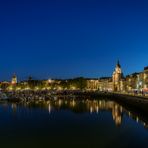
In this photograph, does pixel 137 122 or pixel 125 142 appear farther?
pixel 137 122

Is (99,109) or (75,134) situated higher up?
(99,109)

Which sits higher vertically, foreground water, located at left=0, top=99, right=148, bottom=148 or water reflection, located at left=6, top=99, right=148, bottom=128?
water reflection, located at left=6, top=99, right=148, bottom=128

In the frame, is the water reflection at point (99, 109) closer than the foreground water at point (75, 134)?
No

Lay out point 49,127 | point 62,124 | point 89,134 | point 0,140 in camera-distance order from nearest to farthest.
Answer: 1. point 0,140
2. point 89,134
3. point 49,127
4. point 62,124

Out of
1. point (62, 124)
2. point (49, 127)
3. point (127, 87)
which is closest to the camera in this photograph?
point (49, 127)

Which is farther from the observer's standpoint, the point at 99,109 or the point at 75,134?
the point at 99,109

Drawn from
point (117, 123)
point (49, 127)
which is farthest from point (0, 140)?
point (117, 123)

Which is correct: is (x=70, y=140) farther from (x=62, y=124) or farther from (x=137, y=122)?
(x=137, y=122)

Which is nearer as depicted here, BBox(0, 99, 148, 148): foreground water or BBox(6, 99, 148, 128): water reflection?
BBox(0, 99, 148, 148): foreground water

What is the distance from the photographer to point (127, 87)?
200 meters

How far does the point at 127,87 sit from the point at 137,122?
145 meters

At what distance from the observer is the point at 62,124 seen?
55500 millimetres

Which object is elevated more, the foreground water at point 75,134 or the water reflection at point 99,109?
the water reflection at point 99,109

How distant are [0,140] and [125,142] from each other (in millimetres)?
15890
